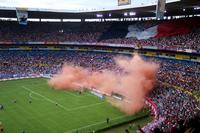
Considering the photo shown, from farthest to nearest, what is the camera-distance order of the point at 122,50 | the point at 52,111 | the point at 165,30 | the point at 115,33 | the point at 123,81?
the point at 115,33 < the point at 122,50 < the point at 165,30 < the point at 123,81 < the point at 52,111

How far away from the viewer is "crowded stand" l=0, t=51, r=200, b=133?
24.8 meters

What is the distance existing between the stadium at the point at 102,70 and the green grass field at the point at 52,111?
107 mm

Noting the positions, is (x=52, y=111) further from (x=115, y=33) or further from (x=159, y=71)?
(x=115, y=33)

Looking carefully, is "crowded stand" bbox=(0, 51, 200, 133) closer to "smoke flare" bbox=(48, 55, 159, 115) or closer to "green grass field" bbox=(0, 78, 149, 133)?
"smoke flare" bbox=(48, 55, 159, 115)

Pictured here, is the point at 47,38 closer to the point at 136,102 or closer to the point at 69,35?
the point at 69,35

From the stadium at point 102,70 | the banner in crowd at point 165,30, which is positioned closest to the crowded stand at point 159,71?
the stadium at point 102,70

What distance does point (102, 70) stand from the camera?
50.8 meters

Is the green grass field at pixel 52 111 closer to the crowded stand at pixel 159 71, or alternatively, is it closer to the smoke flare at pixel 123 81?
the smoke flare at pixel 123 81

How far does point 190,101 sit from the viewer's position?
2819cm

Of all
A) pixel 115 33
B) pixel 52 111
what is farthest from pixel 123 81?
pixel 115 33

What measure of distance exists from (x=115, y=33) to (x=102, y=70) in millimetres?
14525

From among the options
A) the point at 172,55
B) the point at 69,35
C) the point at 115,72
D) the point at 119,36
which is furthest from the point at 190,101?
the point at 69,35

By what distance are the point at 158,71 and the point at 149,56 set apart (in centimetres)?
782

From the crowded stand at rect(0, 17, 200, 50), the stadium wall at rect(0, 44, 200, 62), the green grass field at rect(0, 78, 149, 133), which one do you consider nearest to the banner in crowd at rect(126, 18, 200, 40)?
the crowded stand at rect(0, 17, 200, 50)
